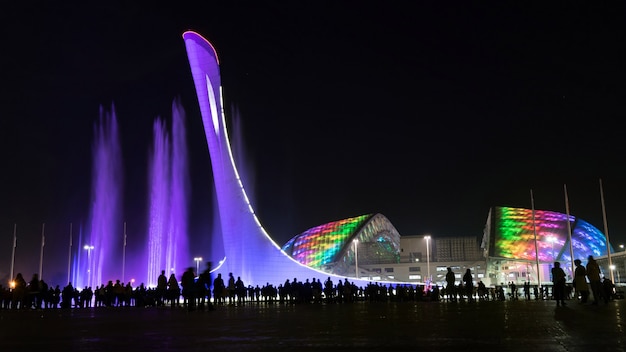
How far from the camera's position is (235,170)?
3425 centimetres

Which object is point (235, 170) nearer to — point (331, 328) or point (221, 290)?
point (221, 290)

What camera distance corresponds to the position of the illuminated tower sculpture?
1265 inches

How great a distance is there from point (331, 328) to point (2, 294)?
19073mm

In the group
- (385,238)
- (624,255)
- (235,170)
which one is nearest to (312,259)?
(385,238)

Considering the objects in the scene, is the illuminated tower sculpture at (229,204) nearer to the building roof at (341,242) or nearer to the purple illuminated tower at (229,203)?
the purple illuminated tower at (229,203)

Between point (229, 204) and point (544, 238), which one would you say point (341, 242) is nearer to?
point (544, 238)

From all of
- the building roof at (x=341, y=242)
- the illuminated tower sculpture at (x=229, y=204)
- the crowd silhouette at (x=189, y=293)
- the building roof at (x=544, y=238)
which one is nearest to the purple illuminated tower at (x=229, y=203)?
the illuminated tower sculpture at (x=229, y=204)

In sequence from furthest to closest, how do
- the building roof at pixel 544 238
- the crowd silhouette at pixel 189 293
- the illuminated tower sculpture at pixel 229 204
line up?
the building roof at pixel 544 238 → the illuminated tower sculpture at pixel 229 204 → the crowd silhouette at pixel 189 293

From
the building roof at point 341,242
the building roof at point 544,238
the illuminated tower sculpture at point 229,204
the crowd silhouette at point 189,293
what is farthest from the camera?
the building roof at point 341,242

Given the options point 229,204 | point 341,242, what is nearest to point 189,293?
point 229,204

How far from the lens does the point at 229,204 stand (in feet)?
115

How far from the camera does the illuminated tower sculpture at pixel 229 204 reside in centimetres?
3212

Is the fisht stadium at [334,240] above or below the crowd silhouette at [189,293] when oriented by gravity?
above

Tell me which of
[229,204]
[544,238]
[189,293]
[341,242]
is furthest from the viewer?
[341,242]
